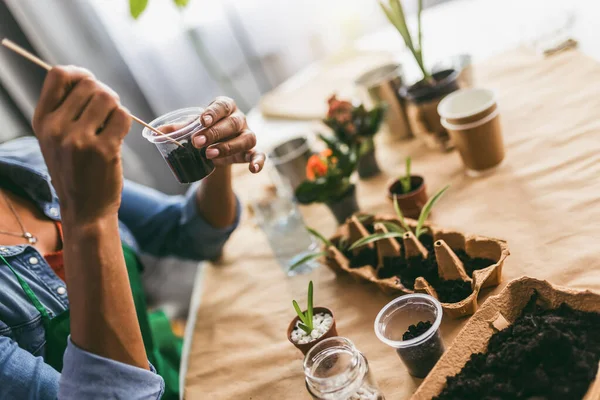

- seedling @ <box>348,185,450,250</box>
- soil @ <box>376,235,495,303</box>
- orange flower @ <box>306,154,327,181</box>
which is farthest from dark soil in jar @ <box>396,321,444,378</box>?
orange flower @ <box>306,154,327,181</box>

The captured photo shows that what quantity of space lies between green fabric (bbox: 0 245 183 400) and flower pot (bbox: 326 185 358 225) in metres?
0.57

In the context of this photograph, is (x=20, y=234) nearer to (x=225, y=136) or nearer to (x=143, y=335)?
(x=143, y=335)

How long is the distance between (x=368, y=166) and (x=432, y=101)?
0.27 metres

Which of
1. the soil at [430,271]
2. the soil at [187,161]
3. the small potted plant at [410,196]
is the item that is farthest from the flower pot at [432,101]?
the soil at [187,161]

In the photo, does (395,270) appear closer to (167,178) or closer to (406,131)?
(406,131)

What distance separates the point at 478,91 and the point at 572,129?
0.26 m

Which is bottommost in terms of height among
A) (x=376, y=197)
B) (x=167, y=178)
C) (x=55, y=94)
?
(x=167, y=178)

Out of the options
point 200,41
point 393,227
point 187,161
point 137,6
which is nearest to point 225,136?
point 187,161

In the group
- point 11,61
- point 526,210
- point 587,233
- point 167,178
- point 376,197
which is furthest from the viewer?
point 167,178

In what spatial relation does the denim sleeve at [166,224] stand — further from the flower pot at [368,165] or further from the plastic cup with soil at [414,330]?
the plastic cup with soil at [414,330]

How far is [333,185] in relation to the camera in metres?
1.25

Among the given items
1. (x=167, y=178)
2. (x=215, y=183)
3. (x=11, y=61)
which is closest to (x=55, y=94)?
(x=215, y=183)

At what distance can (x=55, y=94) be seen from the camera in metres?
0.80

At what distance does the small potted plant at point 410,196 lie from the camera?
1196 mm
